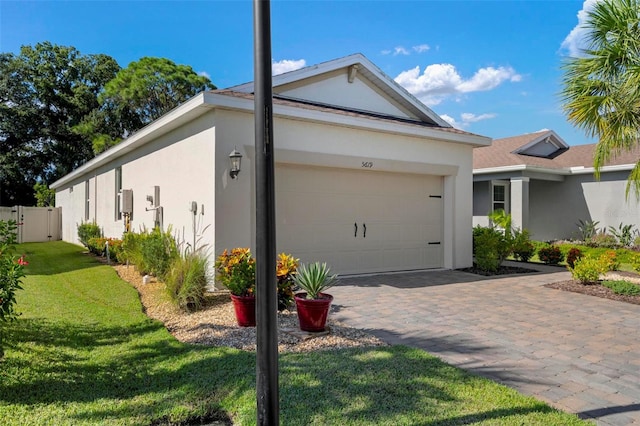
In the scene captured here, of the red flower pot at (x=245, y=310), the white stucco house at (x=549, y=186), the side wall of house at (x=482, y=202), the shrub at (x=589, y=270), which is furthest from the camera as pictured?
the side wall of house at (x=482, y=202)

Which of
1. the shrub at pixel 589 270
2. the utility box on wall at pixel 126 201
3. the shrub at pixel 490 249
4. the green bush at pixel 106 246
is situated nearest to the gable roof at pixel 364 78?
the shrub at pixel 490 249

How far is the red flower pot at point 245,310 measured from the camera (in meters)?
5.62

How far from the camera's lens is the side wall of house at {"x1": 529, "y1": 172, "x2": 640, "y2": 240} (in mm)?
15500

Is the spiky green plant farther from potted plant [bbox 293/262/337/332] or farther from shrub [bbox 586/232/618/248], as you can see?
shrub [bbox 586/232/618/248]

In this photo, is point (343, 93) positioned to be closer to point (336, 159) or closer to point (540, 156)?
point (336, 159)

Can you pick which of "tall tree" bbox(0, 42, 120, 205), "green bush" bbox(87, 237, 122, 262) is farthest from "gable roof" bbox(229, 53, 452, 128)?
"tall tree" bbox(0, 42, 120, 205)

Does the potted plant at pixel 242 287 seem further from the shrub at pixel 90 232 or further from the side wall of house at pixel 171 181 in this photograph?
the shrub at pixel 90 232

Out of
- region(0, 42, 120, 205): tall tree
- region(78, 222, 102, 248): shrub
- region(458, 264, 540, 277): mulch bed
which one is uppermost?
region(0, 42, 120, 205): tall tree

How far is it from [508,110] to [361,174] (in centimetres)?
714

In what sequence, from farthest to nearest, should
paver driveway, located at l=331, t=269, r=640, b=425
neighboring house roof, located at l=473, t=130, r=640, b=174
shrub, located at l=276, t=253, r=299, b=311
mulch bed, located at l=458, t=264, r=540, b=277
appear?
neighboring house roof, located at l=473, t=130, r=640, b=174 < mulch bed, located at l=458, t=264, r=540, b=277 < shrub, located at l=276, t=253, r=299, b=311 < paver driveway, located at l=331, t=269, r=640, b=425

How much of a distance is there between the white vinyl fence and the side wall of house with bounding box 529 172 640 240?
79.3 feet

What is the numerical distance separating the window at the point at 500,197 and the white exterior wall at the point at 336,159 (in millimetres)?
6836

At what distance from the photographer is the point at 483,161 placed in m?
17.6

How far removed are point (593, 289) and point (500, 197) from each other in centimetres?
969
